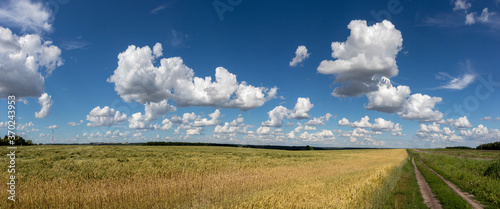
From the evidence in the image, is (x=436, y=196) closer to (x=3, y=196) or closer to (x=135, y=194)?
(x=135, y=194)

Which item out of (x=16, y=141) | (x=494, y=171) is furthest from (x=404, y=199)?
(x=16, y=141)

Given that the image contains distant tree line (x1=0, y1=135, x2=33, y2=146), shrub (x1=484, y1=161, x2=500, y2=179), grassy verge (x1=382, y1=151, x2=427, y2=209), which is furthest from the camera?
distant tree line (x1=0, y1=135, x2=33, y2=146)

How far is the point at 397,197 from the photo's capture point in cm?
1817

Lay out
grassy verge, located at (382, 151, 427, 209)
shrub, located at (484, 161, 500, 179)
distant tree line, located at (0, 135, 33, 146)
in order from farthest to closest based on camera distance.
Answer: distant tree line, located at (0, 135, 33, 146) < shrub, located at (484, 161, 500, 179) < grassy verge, located at (382, 151, 427, 209)

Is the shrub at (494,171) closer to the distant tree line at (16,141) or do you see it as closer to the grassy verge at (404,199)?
the grassy verge at (404,199)

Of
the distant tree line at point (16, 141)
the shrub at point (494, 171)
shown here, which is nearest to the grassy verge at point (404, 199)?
the shrub at point (494, 171)

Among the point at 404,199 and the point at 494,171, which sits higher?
the point at 494,171

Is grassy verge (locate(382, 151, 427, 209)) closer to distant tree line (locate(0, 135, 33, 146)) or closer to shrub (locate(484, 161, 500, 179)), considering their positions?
shrub (locate(484, 161, 500, 179))

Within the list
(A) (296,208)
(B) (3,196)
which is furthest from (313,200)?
(B) (3,196)

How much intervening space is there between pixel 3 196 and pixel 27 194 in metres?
1.10

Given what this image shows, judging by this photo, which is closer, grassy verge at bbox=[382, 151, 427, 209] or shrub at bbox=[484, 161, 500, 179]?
grassy verge at bbox=[382, 151, 427, 209]

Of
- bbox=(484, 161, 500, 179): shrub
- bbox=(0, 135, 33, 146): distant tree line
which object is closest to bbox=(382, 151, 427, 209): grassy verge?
bbox=(484, 161, 500, 179): shrub

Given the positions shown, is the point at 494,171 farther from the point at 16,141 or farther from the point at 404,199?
the point at 16,141

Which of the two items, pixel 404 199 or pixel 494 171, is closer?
pixel 404 199
